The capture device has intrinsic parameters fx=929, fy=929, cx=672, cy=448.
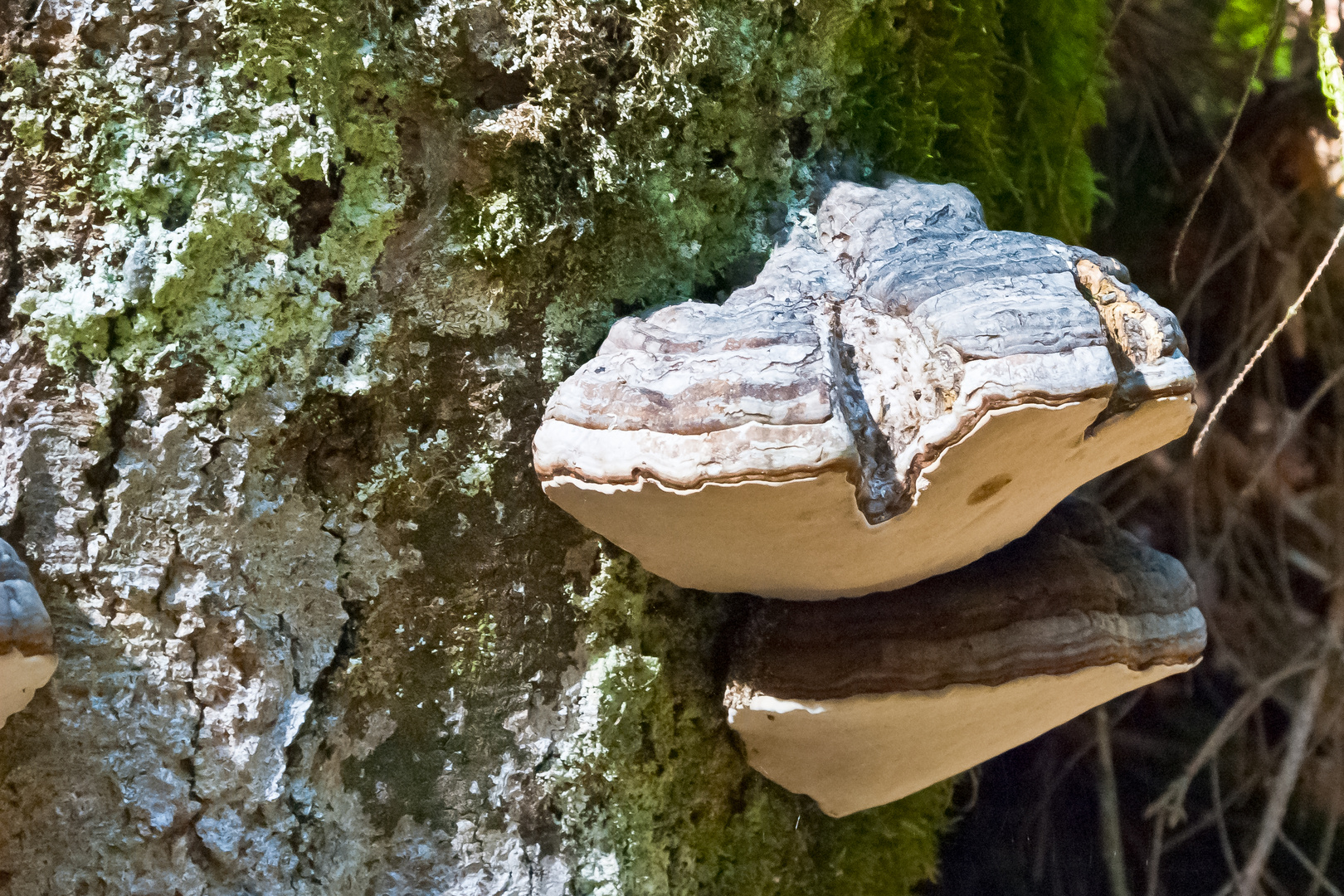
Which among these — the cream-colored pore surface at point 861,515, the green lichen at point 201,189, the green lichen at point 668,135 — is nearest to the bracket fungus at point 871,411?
the cream-colored pore surface at point 861,515

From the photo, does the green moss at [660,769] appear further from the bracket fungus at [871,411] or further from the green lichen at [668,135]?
the green lichen at [668,135]

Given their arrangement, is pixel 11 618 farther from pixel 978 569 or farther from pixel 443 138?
pixel 978 569

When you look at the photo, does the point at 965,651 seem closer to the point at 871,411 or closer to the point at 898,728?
the point at 898,728

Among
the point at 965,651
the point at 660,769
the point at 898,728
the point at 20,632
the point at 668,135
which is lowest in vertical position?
the point at 660,769

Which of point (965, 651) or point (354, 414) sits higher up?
point (354, 414)

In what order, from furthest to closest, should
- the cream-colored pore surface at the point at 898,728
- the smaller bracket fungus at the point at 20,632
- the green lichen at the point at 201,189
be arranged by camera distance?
1. the cream-colored pore surface at the point at 898,728
2. the green lichen at the point at 201,189
3. the smaller bracket fungus at the point at 20,632

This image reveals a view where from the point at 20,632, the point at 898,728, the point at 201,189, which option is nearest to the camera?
the point at 20,632

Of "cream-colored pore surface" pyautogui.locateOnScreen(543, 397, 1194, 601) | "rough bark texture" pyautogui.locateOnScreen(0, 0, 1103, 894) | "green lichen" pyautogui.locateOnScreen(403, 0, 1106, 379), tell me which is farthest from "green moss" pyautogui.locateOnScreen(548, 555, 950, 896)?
"green lichen" pyautogui.locateOnScreen(403, 0, 1106, 379)

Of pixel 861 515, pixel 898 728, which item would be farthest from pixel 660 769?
pixel 861 515
